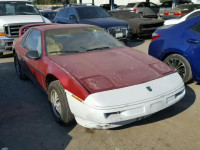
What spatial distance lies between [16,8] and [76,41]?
5.66 metres

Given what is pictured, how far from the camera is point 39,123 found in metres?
3.34

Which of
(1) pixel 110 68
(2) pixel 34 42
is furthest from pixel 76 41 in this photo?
(1) pixel 110 68

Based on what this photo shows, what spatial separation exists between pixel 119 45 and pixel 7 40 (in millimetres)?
4798

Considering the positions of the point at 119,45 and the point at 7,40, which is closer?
the point at 119,45

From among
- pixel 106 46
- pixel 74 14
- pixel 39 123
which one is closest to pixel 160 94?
pixel 106 46

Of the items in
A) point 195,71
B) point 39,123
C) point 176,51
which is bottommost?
point 39,123

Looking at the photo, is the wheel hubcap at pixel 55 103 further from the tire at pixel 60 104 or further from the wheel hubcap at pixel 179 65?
the wheel hubcap at pixel 179 65

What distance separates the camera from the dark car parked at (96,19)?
8195 mm

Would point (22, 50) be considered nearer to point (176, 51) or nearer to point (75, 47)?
point (75, 47)

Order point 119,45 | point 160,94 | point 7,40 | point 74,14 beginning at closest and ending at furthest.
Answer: point 160,94 < point 119,45 < point 7,40 < point 74,14

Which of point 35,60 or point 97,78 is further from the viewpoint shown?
point 35,60

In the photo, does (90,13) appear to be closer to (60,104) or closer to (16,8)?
(16,8)

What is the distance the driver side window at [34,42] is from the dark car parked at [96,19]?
3961 mm

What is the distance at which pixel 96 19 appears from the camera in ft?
28.6
